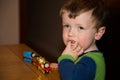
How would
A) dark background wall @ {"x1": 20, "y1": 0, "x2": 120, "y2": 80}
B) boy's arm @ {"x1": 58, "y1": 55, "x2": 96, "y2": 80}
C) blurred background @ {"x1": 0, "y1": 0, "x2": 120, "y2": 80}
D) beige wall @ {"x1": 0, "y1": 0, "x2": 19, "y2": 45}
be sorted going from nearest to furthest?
boy's arm @ {"x1": 58, "y1": 55, "x2": 96, "y2": 80} → dark background wall @ {"x1": 20, "y1": 0, "x2": 120, "y2": 80} → blurred background @ {"x1": 0, "y1": 0, "x2": 120, "y2": 80} → beige wall @ {"x1": 0, "y1": 0, "x2": 19, "y2": 45}

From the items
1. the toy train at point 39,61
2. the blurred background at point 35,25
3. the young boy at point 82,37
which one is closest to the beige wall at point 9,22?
the blurred background at point 35,25

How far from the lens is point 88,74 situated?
0.98 metres

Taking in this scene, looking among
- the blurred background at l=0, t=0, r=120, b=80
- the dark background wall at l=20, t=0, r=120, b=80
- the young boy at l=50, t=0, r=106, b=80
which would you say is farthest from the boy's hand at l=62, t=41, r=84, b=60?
the blurred background at l=0, t=0, r=120, b=80

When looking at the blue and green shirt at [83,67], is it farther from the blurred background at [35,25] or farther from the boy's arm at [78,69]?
the blurred background at [35,25]

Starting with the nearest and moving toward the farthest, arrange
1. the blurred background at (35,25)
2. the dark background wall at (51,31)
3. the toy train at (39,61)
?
the dark background wall at (51,31) < the toy train at (39,61) < the blurred background at (35,25)

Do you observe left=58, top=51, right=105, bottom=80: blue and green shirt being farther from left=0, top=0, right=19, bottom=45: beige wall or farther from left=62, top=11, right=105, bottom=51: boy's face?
left=0, top=0, right=19, bottom=45: beige wall

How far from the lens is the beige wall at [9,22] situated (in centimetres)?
303

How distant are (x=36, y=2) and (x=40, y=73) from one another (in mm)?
1802

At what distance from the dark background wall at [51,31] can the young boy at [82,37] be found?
0.32 feet

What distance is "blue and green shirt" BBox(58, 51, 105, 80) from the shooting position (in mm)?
967

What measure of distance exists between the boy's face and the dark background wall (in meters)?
0.14

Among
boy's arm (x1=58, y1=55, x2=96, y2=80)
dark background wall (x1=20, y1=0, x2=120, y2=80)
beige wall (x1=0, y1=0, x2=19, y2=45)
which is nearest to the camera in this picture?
boy's arm (x1=58, y1=55, x2=96, y2=80)

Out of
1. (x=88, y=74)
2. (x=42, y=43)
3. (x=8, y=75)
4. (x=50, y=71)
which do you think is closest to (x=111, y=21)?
(x=88, y=74)

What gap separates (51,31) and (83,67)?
167 centimetres
